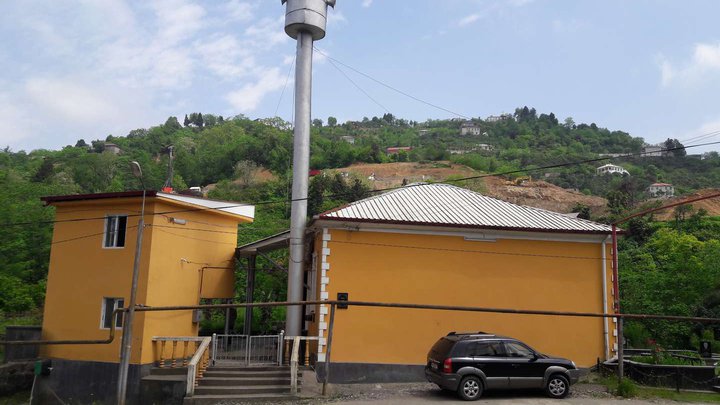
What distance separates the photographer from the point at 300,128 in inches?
755

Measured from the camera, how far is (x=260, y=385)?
14.6 meters

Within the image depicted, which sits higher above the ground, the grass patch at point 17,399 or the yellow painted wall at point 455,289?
the yellow painted wall at point 455,289

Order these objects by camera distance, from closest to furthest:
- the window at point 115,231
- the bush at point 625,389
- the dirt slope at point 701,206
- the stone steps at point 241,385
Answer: the bush at point 625,389, the stone steps at point 241,385, the window at point 115,231, the dirt slope at point 701,206

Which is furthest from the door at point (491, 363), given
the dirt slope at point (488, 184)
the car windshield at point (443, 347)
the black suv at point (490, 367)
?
the dirt slope at point (488, 184)

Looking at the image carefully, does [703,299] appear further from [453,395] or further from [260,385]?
[260,385]

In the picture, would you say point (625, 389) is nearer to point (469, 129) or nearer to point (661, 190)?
point (661, 190)

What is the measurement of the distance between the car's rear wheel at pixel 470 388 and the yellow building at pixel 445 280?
3459mm

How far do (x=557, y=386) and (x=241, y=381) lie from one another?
8055 millimetres

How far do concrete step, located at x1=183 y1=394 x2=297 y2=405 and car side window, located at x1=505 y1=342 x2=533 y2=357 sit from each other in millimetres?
5346

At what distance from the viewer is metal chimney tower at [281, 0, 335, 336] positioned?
59.6 ft

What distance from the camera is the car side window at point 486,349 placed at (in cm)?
1305

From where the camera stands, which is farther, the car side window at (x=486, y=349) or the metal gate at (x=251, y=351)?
the metal gate at (x=251, y=351)

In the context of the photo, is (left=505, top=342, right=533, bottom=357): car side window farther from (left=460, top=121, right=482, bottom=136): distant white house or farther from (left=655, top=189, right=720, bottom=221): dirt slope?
(left=460, top=121, right=482, bottom=136): distant white house

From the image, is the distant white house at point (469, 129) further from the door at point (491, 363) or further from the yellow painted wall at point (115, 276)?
the door at point (491, 363)
